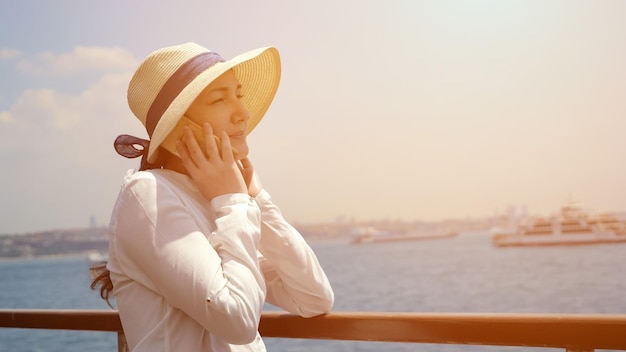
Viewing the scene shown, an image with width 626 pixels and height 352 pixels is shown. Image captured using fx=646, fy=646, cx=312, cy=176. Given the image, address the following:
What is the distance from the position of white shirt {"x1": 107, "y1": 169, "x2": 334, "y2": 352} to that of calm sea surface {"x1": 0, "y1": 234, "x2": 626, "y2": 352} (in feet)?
87.7

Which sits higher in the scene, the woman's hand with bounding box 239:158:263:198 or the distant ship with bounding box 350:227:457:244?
the woman's hand with bounding box 239:158:263:198

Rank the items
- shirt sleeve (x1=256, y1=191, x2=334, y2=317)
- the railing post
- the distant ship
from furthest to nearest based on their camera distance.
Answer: the distant ship → the railing post → shirt sleeve (x1=256, y1=191, x2=334, y2=317)

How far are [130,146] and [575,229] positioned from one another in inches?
2520

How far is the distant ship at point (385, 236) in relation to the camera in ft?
281

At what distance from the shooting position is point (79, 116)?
242 ft

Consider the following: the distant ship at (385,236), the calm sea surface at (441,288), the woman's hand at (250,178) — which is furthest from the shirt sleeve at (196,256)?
the distant ship at (385,236)

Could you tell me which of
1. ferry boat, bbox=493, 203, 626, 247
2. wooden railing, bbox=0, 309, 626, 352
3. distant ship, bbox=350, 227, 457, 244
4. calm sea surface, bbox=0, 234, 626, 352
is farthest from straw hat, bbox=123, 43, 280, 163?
distant ship, bbox=350, 227, 457, 244

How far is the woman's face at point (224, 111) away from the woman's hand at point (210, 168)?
5 cm

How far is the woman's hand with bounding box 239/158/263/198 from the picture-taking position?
4.51 feet

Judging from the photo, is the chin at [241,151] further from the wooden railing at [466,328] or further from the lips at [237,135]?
the wooden railing at [466,328]

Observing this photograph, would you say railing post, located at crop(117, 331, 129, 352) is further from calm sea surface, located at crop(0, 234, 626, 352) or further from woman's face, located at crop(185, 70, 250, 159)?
calm sea surface, located at crop(0, 234, 626, 352)

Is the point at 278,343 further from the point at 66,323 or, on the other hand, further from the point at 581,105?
the point at 581,105

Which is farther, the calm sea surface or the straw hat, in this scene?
the calm sea surface

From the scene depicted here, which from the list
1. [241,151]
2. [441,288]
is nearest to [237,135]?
[241,151]
